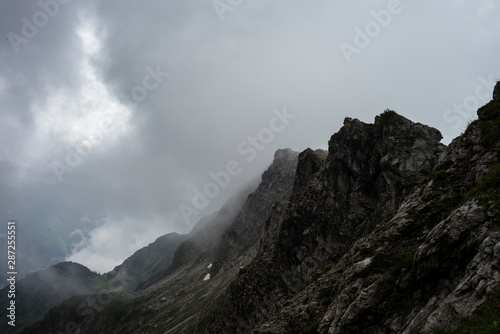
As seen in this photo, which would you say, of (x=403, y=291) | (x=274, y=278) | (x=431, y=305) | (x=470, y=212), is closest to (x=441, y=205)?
(x=470, y=212)

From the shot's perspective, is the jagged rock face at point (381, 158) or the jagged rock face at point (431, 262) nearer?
the jagged rock face at point (431, 262)

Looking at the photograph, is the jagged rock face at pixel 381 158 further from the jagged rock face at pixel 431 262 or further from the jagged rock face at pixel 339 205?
the jagged rock face at pixel 431 262

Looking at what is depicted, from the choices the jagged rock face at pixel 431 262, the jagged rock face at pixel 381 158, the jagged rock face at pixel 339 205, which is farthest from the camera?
the jagged rock face at pixel 339 205

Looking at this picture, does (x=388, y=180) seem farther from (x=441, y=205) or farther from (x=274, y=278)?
(x=274, y=278)

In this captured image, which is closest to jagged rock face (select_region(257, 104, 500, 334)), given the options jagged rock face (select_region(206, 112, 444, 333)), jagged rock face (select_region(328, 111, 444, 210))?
jagged rock face (select_region(206, 112, 444, 333))

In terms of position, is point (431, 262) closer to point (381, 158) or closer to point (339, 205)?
point (381, 158)

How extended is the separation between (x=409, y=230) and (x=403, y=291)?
520cm

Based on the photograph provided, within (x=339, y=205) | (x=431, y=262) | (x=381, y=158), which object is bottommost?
(x=431, y=262)

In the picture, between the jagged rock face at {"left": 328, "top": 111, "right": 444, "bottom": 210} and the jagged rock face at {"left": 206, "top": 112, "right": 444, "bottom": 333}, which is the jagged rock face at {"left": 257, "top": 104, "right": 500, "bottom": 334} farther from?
the jagged rock face at {"left": 328, "top": 111, "right": 444, "bottom": 210}

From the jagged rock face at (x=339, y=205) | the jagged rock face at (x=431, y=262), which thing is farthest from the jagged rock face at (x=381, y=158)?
the jagged rock face at (x=431, y=262)

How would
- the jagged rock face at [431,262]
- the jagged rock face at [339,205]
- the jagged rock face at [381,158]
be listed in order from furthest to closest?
the jagged rock face at [339,205]
the jagged rock face at [381,158]
the jagged rock face at [431,262]

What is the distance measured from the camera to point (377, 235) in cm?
2239

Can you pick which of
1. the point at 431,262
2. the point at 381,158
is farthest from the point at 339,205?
the point at 431,262

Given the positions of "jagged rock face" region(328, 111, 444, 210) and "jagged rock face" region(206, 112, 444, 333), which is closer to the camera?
"jagged rock face" region(328, 111, 444, 210)
